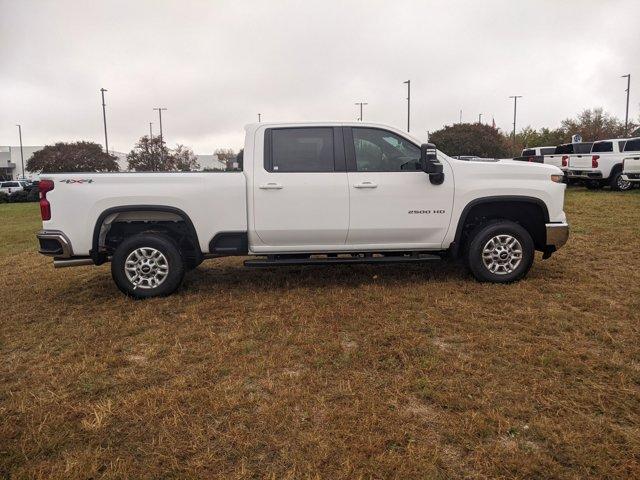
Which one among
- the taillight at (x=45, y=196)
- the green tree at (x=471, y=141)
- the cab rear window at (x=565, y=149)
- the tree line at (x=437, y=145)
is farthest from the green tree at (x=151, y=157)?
the taillight at (x=45, y=196)

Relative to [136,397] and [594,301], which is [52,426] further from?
[594,301]

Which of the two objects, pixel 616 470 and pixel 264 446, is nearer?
pixel 616 470

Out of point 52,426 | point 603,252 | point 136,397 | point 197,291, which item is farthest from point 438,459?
point 603,252

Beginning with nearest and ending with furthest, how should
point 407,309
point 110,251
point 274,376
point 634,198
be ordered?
point 274,376 < point 407,309 < point 110,251 < point 634,198

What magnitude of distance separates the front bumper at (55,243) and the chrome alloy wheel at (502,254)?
4.66 meters

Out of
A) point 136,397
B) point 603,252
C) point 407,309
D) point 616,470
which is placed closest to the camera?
point 616,470

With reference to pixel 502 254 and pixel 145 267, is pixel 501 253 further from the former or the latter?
pixel 145 267

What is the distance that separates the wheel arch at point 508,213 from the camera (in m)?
5.77

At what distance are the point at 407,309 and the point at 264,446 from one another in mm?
2619

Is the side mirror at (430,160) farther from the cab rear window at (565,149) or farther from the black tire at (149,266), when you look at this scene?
the cab rear window at (565,149)

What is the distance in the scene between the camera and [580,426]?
2.87m

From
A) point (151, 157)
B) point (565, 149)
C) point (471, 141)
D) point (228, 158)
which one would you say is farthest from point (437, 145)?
point (228, 158)

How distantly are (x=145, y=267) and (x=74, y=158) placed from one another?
42.6 m

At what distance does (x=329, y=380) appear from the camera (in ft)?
11.5
